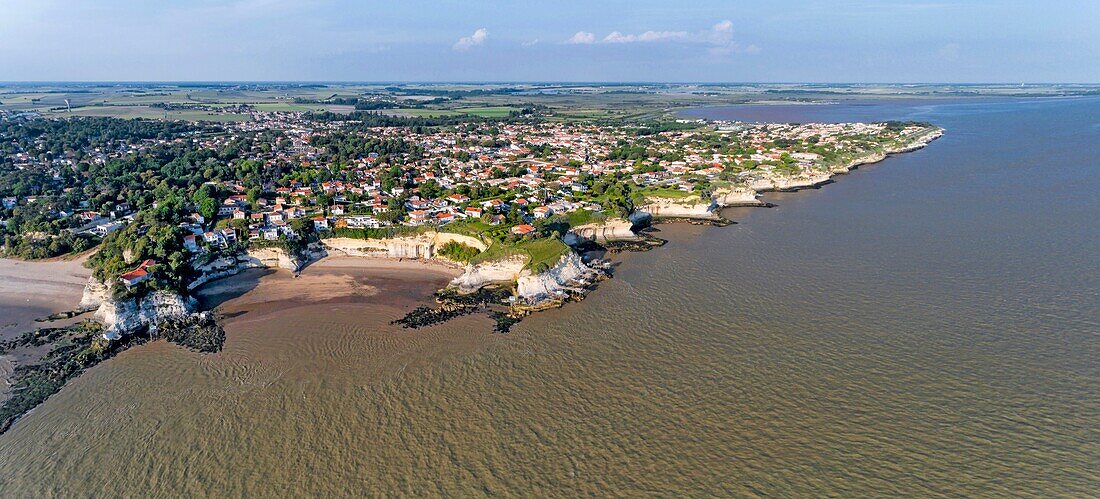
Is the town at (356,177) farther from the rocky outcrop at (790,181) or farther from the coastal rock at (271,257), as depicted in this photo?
the coastal rock at (271,257)

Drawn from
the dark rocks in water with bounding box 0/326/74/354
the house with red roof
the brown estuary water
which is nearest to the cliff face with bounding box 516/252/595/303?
the brown estuary water

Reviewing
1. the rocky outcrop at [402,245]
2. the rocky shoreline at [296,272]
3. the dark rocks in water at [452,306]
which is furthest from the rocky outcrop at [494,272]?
the rocky outcrop at [402,245]

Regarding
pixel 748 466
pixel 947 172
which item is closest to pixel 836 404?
pixel 748 466

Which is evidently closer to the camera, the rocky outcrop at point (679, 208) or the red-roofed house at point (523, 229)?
the red-roofed house at point (523, 229)

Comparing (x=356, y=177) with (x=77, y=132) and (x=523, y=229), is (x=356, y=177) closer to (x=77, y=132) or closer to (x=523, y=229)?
(x=523, y=229)

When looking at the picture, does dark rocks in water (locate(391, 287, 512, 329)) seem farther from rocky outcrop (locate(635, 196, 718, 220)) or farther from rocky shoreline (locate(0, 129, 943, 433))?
rocky outcrop (locate(635, 196, 718, 220))

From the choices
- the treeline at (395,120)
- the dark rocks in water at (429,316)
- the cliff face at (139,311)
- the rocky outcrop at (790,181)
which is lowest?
the dark rocks in water at (429,316)

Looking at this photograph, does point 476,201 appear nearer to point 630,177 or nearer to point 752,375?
point 630,177
